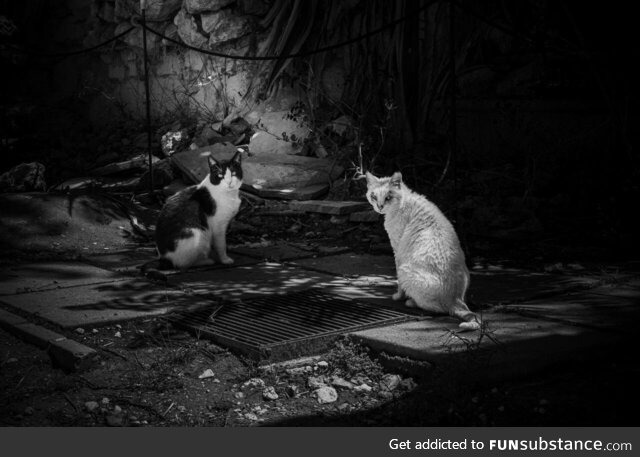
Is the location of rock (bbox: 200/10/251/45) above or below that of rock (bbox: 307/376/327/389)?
above

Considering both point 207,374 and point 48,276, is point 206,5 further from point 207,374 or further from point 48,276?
point 207,374

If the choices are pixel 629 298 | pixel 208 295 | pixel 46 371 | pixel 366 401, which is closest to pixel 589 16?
pixel 629 298

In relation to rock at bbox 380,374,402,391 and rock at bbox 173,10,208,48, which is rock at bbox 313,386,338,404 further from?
rock at bbox 173,10,208,48

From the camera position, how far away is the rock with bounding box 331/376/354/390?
12.7ft

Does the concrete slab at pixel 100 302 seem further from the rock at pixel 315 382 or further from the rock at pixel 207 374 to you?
the rock at pixel 315 382

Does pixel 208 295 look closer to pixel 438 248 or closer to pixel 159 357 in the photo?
pixel 159 357

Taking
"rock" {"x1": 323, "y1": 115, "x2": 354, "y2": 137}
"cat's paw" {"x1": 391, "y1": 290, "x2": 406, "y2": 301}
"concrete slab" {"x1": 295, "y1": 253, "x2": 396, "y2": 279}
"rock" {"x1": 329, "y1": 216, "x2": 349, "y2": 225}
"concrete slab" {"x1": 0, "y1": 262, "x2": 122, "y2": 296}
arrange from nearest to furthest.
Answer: "cat's paw" {"x1": 391, "y1": 290, "x2": 406, "y2": 301} < "concrete slab" {"x1": 0, "y1": 262, "x2": 122, "y2": 296} < "concrete slab" {"x1": 295, "y1": 253, "x2": 396, "y2": 279} < "rock" {"x1": 329, "y1": 216, "x2": 349, "y2": 225} < "rock" {"x1": 323, "y1": 115, "x2": 354, "y2": 137}

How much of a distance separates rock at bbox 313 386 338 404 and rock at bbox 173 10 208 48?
27.5 ft

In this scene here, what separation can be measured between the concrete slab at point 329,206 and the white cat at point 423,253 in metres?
2.56

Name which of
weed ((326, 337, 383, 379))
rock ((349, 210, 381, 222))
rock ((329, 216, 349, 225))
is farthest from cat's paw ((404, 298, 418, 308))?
rock ((329, 216, 349, 225))

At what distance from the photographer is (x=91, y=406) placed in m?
3.61

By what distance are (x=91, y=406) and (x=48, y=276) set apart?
272 centimetres

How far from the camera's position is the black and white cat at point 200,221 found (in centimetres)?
616

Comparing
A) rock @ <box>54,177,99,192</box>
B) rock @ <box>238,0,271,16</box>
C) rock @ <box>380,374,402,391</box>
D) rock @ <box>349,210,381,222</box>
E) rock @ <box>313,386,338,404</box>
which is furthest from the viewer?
rock @ <box>238,0,271,16</box>
